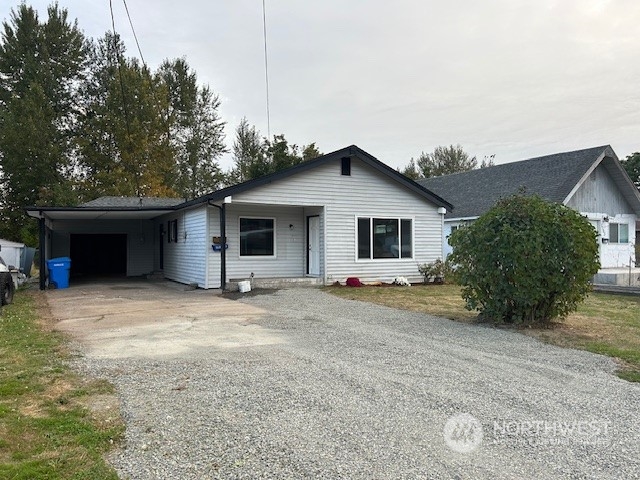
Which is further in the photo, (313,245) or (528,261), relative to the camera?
(313,245)

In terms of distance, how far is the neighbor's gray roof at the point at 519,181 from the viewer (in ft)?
67.1

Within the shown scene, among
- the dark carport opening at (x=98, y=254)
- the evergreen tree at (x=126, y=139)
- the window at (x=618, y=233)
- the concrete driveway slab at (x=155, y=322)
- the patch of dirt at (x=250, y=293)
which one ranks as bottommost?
the concrete driveway slab at (x=155, y=322)

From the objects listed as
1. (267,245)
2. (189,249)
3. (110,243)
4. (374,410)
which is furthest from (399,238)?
(110,243)

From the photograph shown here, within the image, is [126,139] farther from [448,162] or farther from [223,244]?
[448,162]

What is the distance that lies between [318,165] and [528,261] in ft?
27.4

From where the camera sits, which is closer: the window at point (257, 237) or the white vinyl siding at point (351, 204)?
the white vinyl siding at point (351, 204)

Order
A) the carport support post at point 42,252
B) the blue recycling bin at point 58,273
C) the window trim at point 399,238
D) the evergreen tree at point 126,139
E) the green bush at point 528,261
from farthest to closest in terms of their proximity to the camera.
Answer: the evergreen tree at point 126,139, the blue recycling bin at point 58,273, the window trim at point 399,238, the carport support post at point 42,252, the green bush at point 528,261

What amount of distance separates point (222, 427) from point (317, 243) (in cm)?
1228

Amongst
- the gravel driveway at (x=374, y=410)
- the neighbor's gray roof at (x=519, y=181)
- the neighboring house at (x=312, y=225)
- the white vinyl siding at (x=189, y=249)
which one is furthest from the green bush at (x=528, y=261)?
the neighbor's gray roof at (x=519, y=181)

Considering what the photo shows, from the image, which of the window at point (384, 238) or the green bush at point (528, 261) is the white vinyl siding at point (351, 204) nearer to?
the window at point (384, 238)

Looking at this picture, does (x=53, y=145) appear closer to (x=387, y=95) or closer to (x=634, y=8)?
(x=387, y=95)

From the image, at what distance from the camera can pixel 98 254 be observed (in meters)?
23.4

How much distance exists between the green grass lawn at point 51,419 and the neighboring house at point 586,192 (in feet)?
58.4

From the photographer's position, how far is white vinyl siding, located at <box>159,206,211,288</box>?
→ 14648 mm
